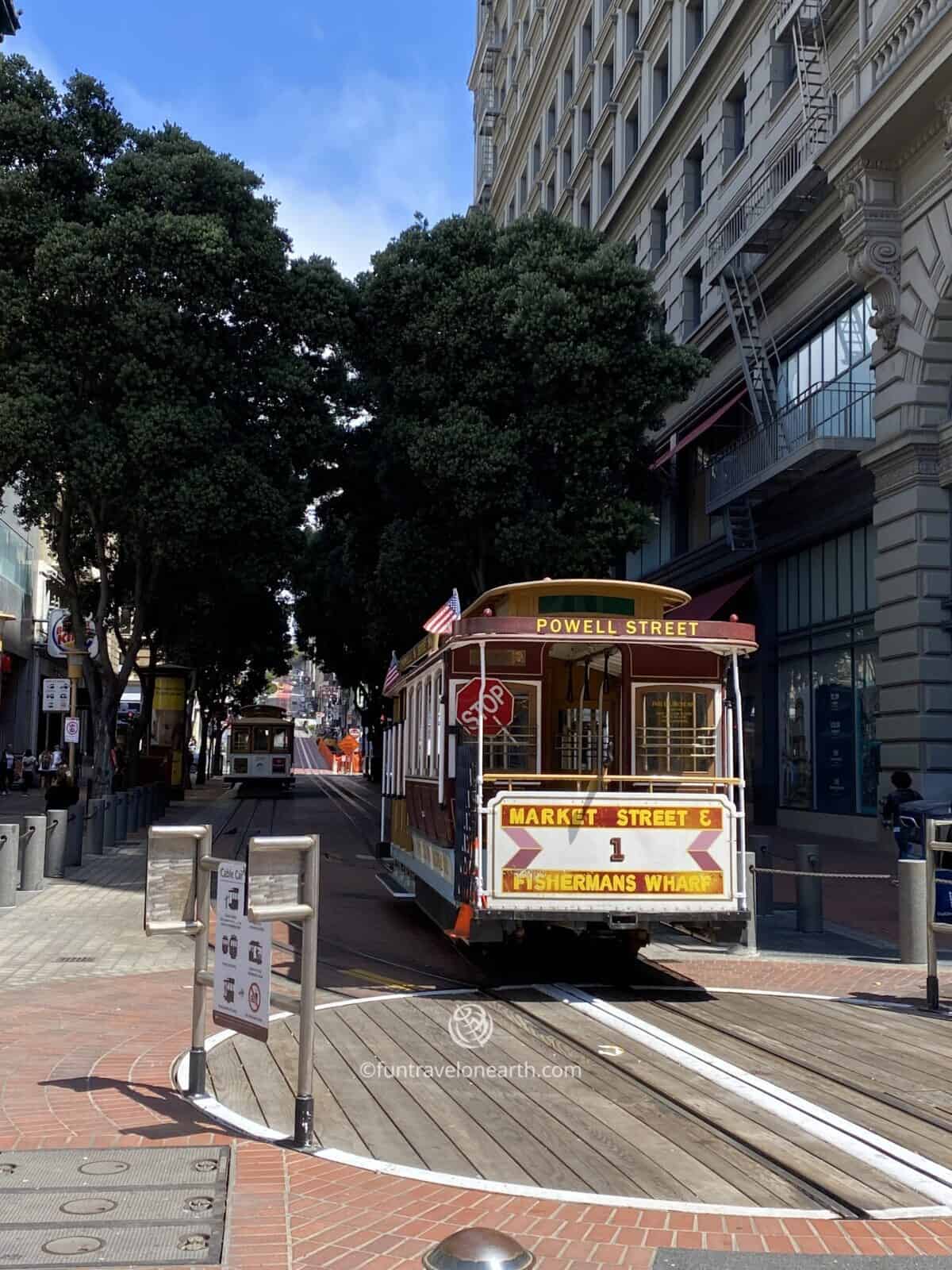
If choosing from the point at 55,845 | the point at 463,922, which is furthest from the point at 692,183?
the point at 463,922

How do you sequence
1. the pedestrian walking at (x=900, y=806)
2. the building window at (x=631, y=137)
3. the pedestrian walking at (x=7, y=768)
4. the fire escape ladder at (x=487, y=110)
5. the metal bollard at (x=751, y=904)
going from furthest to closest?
the fire escape ladder at (x=487, y=110), the pedestrian walking at (x=7, y=768), the building window at (x=631, y=137), the pedestrian walking at (x=900, y=806), the metal bollard at (x=751, y=904)

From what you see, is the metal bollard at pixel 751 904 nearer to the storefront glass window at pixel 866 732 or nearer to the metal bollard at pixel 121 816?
the storefront glass window at pixel 866 732

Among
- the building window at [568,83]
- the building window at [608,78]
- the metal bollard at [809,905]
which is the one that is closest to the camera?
the metal bollard at [809,905]

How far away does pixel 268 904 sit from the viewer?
20.7 ft

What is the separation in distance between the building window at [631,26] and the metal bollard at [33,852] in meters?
30.5

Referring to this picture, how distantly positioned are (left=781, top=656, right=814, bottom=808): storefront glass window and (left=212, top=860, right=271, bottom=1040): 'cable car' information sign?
21799 mm

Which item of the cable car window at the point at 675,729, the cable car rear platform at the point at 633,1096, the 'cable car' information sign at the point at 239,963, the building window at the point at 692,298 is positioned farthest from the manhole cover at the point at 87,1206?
the building window at the point at 692,298

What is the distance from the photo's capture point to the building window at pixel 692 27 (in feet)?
109

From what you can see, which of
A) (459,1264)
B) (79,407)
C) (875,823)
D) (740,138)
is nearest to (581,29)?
(740,138)

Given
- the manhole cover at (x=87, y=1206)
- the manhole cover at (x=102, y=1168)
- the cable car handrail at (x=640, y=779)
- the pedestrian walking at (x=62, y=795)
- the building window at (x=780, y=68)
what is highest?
the building window at (x=780, y=68)

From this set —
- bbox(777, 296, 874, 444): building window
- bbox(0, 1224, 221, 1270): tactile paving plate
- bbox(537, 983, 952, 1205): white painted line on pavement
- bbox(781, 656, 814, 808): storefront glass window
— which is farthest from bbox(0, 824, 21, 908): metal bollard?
bbox(781, 656, 814, 808): storefront glass window

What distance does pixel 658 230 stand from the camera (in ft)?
120

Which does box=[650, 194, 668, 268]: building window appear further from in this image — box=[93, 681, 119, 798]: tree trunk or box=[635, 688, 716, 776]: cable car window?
box=[635, 688, 716, 776]: cable car window

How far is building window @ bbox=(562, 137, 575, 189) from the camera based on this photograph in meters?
45.3
